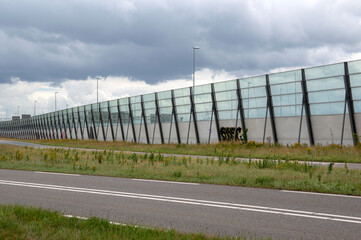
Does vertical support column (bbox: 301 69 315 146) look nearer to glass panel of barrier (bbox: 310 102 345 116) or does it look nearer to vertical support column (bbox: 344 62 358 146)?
glass panel of barrier (bbox: 310 102 345 116)

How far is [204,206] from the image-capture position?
7.89 metres

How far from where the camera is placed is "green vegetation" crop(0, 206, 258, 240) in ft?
17.1

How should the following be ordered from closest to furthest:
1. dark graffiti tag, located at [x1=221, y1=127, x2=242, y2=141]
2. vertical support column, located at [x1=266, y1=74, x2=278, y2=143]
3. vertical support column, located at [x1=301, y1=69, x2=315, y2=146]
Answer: vertical support column, located at [x1=301, y1=69, x2=315, y2=146] → vertical support column, located at [x1=266, y1=74, x2=278, y2=143] → dark graffiti tag, located at [x1=221, y1=127, x2=242, y2=141]

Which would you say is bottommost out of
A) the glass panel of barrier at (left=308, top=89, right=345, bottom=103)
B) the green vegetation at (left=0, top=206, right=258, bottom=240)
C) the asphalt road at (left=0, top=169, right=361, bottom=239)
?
the asphalt road at (left=0, top=169, right=361, bottom=239)

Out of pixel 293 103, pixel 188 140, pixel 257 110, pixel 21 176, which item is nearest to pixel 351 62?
pixel 293 103

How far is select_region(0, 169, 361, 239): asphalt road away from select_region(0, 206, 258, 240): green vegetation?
62cm

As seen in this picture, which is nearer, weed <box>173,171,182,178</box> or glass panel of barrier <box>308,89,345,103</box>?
weed <box>173,171,182,178</box>

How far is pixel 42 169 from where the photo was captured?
15.8m

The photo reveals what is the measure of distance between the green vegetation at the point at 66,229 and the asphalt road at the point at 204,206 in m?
0.62

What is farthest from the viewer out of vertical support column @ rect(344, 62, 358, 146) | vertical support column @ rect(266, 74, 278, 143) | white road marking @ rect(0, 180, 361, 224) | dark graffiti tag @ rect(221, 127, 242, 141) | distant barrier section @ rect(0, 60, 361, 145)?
dark graffiti tag @ rect(221, 127, 242, 141)

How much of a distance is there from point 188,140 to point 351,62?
17.4 meters

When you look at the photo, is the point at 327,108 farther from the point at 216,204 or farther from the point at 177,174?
the point at 216,204

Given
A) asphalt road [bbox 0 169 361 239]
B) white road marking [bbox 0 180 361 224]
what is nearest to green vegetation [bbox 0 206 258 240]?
asphalt road [bbox 0 169 361 239]

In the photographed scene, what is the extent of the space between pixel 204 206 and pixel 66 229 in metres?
3.24
